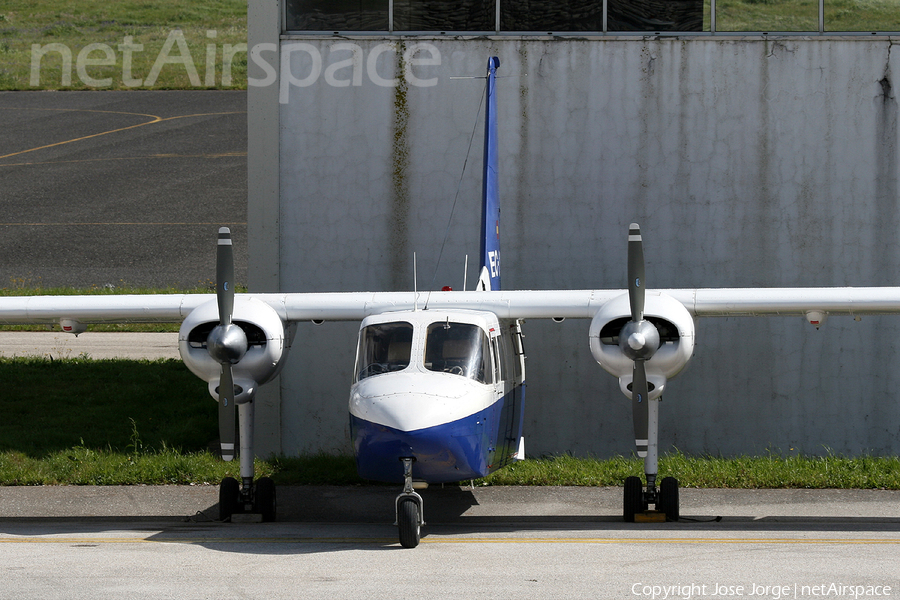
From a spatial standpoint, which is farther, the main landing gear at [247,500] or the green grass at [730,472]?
the green grass at [730,472]

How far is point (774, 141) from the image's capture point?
14508 mm

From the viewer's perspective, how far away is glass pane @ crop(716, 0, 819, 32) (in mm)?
14367

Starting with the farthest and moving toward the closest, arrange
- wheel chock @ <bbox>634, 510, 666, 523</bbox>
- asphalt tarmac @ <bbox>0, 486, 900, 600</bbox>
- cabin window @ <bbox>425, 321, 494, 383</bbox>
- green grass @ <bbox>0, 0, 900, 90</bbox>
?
green grass @ <bbox>0, 0, 900, 90</bbox> → wheel chock @ <bbox>634, 510, 666, 523</bbox> → cabin window @ <bbox>425, 321, 494, 383</bbox> → asphalt tarmac @ <bbox>0, 486, 900, 600</bbox>

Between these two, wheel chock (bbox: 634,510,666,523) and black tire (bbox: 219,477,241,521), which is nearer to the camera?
wheel chock (bbox: 634,510,666,523)

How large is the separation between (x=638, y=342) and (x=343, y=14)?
23.6ft

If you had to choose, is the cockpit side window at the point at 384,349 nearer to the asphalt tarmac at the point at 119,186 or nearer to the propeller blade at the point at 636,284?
the propeller blade at the point at 636,284

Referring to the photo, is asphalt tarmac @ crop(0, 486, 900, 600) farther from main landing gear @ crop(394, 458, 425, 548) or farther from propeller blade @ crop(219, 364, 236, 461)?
propeller blade @ crop(219, 364, 236, 461)

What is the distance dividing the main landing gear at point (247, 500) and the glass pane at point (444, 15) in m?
7.08

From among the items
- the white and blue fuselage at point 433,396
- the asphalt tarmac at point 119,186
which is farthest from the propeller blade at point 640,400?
the asphalt tarmac at point 119,186

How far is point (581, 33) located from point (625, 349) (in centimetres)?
595

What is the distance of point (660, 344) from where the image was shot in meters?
10.9

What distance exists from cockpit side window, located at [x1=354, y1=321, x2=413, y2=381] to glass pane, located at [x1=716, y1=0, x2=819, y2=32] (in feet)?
23.6

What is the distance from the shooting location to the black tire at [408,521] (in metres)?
9.67

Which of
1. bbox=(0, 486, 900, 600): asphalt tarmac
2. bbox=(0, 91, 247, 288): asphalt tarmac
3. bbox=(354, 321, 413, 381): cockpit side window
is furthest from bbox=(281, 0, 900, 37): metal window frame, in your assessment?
bbox=(0, 91, 247, 288): asphalt tarmac
